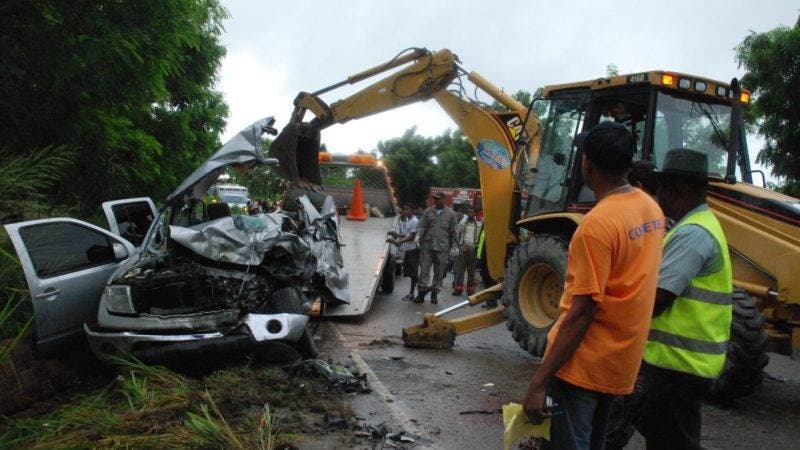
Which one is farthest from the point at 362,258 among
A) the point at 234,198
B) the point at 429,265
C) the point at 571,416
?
the point at 234,198

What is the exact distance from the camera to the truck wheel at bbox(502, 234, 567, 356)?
6.58 meters

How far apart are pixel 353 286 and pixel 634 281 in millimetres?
7464

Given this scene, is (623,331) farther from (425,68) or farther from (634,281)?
(425,68)

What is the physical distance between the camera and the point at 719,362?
284cm

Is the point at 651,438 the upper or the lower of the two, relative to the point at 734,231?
lower

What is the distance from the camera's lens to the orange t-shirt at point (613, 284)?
2352 millimetres

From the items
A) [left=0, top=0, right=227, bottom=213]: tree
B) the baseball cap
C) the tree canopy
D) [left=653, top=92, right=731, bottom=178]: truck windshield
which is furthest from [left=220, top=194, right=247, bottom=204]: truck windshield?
the baseball cap

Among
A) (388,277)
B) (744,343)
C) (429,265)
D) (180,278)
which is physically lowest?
(388,277)

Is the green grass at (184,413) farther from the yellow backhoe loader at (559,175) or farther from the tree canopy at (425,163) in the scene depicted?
the tree canopy at (425,163)

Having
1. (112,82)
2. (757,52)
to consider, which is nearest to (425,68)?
(112,82)

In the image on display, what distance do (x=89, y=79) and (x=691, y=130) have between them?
20.4ft

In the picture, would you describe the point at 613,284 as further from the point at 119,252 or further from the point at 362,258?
the point at 362,258

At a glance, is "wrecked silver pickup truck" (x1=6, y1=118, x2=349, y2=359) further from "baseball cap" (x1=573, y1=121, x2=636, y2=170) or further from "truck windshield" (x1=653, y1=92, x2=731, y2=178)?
"baseball cap" (x1=573, y1=121, x2=636, y2=170)

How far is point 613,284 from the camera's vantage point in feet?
7.91
